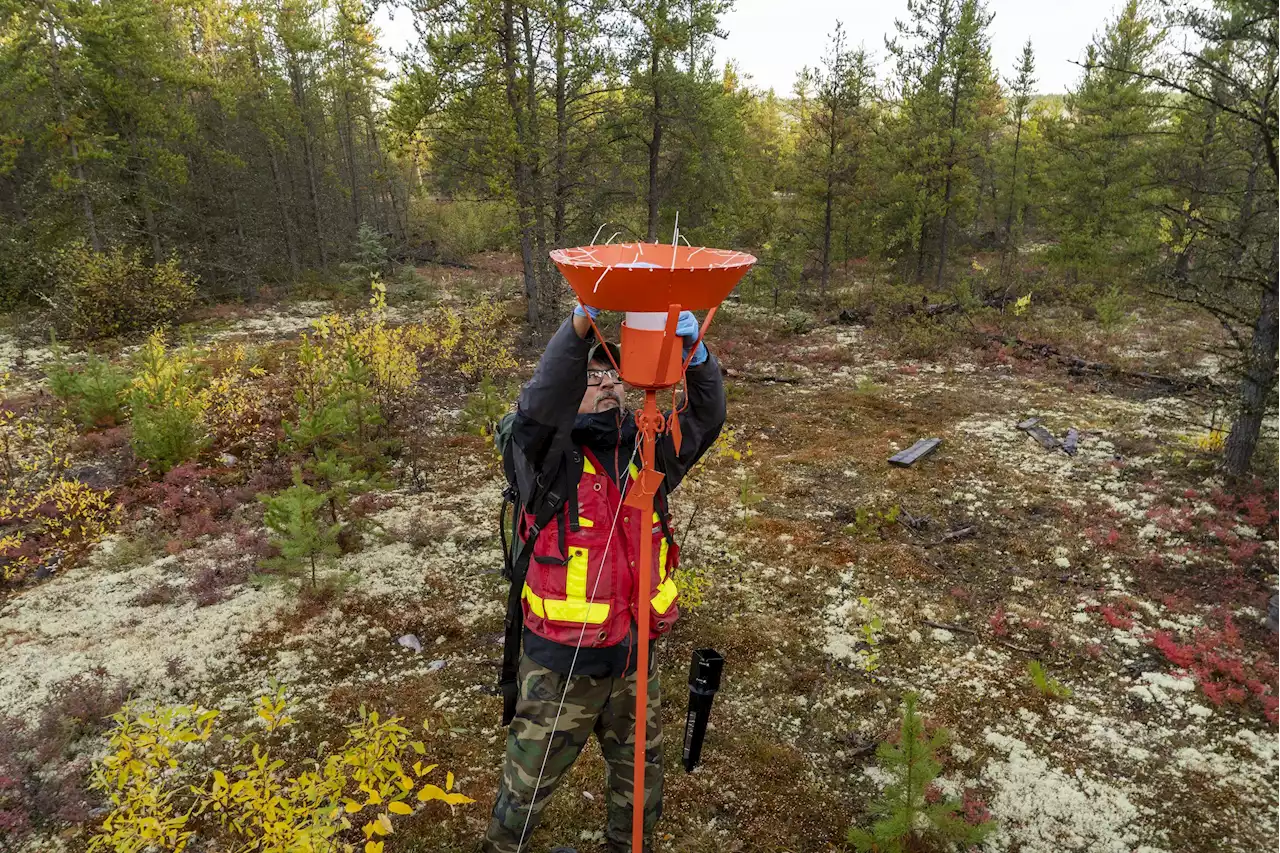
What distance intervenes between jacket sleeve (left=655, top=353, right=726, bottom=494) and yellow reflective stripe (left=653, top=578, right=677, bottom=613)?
0.44 metres

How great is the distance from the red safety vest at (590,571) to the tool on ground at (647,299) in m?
0.29

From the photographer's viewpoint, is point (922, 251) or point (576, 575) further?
point (922, 251)

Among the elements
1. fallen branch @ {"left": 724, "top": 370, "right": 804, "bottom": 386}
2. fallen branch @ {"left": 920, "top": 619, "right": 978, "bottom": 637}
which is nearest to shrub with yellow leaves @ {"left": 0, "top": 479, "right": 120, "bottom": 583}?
fallen branch @ {"left": 920, "top": 619, "right": 978, "bottom": 637}

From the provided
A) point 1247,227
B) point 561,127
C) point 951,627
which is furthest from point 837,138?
point 951,627

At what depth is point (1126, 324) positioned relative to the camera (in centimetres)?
1727

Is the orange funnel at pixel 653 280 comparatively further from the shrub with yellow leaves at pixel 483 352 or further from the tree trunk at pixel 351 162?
the tree trunk at pixel 351 162

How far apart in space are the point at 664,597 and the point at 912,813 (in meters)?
1.75

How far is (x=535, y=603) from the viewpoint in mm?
2789

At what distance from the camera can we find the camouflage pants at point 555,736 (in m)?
2.73

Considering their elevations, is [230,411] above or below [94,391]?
below

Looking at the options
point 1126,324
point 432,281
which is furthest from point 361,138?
point 1126,324

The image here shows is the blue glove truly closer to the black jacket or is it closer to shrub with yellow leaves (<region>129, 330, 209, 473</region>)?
the black jacket

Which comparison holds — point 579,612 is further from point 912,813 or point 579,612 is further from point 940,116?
point 940,116

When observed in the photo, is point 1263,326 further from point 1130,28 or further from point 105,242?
point 105,242
